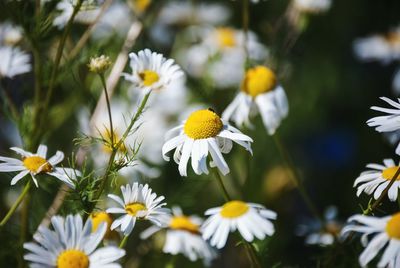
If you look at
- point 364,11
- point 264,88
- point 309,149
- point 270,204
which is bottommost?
point 309,149

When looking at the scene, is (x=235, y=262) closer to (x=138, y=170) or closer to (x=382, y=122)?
(x=138, y=170)

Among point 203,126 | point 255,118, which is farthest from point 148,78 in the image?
point 255,118

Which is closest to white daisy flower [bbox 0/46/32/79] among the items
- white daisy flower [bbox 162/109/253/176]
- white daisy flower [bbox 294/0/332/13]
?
white daisy flower [bbox 162/109/253/176]

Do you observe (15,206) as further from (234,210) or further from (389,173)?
(389,173)

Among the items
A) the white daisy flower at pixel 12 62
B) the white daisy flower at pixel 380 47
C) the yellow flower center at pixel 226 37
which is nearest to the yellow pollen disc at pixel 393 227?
→ the white daisy flower at pixel 12 62

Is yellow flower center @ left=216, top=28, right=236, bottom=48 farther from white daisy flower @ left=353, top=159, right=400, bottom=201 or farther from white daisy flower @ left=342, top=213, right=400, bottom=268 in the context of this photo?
white daisy flower @ left=342, top=213, right=400, bottom=268

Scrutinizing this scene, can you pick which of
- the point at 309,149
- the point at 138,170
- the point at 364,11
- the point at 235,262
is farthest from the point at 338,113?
the point at 138,170

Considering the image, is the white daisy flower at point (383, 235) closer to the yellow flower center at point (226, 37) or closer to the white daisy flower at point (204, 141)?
the white daisy flower at point (204, 141)
